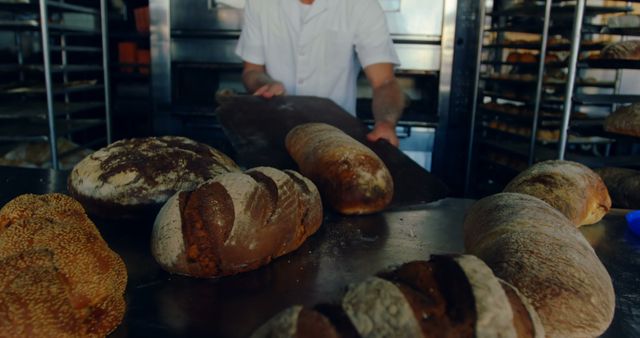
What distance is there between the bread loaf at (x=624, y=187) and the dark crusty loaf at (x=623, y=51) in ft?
1.60

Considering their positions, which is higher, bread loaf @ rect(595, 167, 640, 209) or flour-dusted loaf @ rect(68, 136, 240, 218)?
flour-dusted loaf @ rect(68, 136, 240, 218)

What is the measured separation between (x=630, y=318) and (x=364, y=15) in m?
1.99

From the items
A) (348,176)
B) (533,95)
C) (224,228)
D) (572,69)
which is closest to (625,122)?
(572,69)

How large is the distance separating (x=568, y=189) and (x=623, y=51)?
48.6 inches

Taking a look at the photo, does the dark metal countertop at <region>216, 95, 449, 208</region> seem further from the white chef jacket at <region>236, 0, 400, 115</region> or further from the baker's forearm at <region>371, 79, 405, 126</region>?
the white chef jacket at <region>236, 0, 400, 115</region>

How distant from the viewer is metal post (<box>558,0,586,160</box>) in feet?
7.90

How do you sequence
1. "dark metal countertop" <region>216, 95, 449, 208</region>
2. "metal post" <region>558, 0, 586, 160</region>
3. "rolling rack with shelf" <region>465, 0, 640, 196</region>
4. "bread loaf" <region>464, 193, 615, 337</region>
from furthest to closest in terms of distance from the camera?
"rolling rack with shelf" <region>465, 0, 640, 196</region>
"metal post" <region>558, 0, 586, 160</region>
"dark metal countertop" <region>216, 95, 449, 208</region>
"bread loaf" <region>464, 193, 615, 337</region>

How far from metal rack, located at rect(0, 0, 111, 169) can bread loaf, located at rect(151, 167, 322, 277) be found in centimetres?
211

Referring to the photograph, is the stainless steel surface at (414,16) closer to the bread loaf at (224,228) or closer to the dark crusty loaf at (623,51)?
the dark crusty loaf at (623,51)

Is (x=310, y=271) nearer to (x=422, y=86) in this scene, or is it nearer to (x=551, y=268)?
(x=551, y=268)

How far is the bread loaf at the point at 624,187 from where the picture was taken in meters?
1.95

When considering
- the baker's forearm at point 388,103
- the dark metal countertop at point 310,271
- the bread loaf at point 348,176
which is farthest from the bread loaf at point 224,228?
the baker's forearm at point 388,103

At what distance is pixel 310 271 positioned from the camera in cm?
99

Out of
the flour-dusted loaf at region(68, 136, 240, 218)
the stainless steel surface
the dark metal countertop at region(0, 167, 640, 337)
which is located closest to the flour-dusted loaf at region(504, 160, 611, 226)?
the dark metal countertop at region(0, 167, 640, 337)
